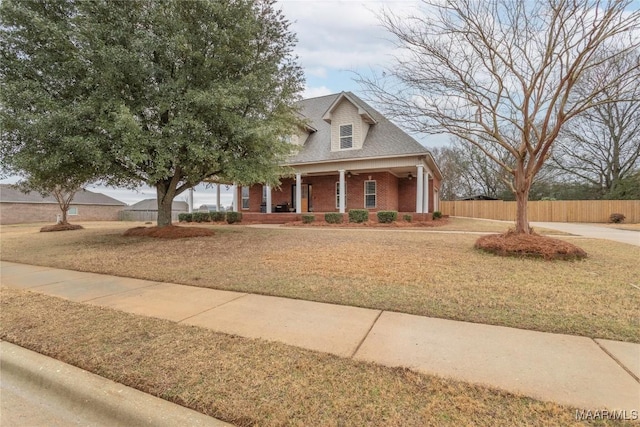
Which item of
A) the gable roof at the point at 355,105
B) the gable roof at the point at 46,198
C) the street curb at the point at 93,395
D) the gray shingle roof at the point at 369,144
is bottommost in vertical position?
the street curb at the point at 93,395

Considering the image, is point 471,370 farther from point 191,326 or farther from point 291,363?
point 191,326

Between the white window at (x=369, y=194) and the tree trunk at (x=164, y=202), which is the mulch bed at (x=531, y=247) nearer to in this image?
the tree trunk at (x=164, y=202)

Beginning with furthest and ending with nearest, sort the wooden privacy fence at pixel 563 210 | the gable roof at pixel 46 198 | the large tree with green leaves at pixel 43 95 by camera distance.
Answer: the gable roof at pixel 46 198 → the wooden privacy fence at pixel 563 210 → the large tree with green leaves at pixel 43 95

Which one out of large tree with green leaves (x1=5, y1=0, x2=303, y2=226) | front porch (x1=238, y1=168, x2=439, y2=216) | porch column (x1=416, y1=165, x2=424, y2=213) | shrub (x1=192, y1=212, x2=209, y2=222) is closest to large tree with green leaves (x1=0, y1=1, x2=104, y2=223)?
large tree with green leaves (x1=5, y1=0, x2=303, y2=226)

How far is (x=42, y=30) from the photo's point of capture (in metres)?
8.34

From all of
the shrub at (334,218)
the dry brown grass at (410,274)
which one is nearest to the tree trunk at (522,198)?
the dry brown grass at (410,274)

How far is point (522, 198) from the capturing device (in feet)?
27.5

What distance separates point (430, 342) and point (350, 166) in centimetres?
1549

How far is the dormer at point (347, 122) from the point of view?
725 inches

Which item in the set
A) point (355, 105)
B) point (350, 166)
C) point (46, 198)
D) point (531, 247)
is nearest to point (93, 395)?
point (531, 247)

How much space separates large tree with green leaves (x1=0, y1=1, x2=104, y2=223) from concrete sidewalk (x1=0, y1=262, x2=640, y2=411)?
5.08 m

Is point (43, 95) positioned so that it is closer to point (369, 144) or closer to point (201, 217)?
point (201, 217)

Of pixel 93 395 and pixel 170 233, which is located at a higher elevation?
pixel 170 233

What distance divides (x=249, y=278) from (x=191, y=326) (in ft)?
7.24
